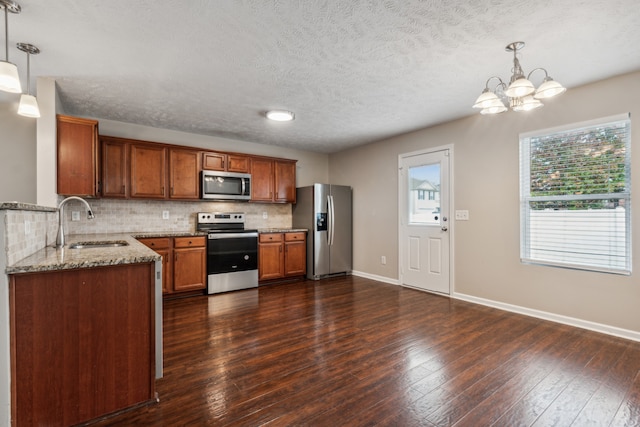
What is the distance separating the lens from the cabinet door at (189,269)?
414 centimetres

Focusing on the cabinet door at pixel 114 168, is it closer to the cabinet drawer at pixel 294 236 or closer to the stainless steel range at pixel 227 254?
the stainless steel range at pixel 227 254

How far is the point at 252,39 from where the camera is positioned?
7.35ft

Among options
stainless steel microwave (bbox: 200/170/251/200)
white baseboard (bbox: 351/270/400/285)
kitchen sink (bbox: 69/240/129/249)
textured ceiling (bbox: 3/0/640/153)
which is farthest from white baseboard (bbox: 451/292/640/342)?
kitchen sink (bbox: 69/240/129/249)

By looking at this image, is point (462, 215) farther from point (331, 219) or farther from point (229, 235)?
point (229, 235)

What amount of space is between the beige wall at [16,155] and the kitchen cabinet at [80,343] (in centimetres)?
313

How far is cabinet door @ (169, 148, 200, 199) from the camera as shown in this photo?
438 cm

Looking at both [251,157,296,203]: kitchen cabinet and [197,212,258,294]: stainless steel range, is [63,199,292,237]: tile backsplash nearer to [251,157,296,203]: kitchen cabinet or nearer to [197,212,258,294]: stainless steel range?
[197,212,258,294]: stainless steel range

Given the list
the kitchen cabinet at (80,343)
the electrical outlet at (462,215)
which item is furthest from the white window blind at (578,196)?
the kitchen cabinet at (80,343)

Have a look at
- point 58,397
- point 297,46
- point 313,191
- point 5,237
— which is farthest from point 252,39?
point 313,191

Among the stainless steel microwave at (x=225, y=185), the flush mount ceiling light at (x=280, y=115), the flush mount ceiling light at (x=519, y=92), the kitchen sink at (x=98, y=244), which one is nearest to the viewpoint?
the flush mount ceiling light at (x=519, y=92)

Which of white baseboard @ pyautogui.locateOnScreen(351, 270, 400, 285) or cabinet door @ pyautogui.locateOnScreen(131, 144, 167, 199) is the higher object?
cabinet door @ pyautogui.locateOnScreen(131, 144, 167, 199)

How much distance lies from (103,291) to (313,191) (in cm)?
390

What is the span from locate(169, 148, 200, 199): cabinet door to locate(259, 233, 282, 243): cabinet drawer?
1.14 metres

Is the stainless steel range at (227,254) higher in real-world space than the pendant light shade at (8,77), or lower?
lower
